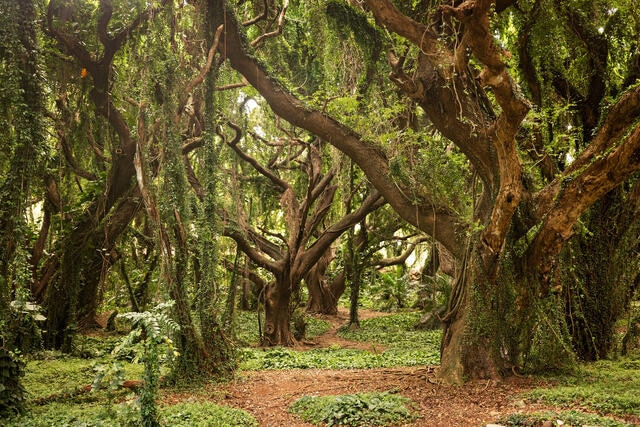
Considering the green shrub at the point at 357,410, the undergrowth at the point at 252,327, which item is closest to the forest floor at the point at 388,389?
the green shrub at the point at 357,410

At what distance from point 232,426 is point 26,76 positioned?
→ 3.89 m

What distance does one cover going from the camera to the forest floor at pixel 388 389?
5.23 metres

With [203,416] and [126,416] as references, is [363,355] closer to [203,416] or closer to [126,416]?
[203,416]

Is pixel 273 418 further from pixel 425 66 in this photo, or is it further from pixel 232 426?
pixel 425 66

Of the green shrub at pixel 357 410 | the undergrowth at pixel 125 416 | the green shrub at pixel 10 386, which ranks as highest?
the green shrub at pixel 10 386

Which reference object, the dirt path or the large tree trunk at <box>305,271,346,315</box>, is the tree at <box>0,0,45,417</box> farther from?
the large tree trunk at <box>305,271,346,315</box>

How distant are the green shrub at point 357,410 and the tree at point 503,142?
4.44ft

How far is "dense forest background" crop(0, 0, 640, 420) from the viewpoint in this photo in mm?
5547

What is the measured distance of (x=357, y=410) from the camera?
5.21m

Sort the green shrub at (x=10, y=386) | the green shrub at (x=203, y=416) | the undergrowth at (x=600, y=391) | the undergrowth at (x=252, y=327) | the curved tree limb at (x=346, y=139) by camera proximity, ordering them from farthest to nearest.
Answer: the undergrowth at (x=252, y=327)
the curved tree limb at (x=346, y=139)
the undergrowth at (x=600, y=391)
the green shrub at (x=203, y=416)
the green shrub at (x=10, y=386)

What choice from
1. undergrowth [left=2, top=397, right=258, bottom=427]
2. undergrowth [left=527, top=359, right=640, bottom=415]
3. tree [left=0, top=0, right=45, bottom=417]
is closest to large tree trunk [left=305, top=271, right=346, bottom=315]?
undergrowth [left=527, top=359, right=640, bottom=415]

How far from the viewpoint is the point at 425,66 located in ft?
21.6

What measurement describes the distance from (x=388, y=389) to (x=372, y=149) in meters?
3.25

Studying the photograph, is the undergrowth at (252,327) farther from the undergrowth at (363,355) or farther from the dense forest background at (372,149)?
the dense forest background at (372,149)
